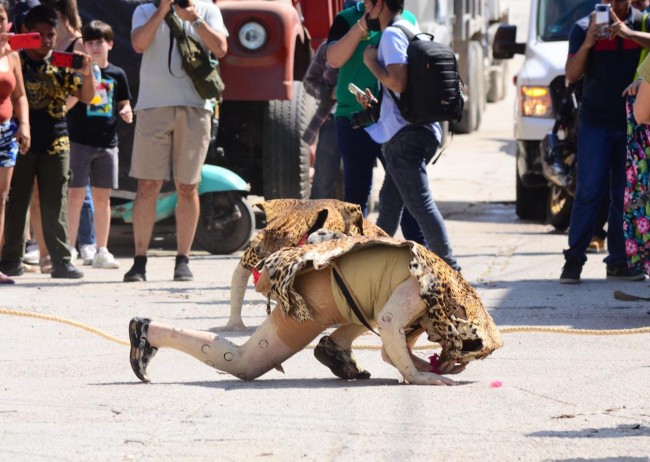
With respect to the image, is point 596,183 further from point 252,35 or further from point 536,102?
point 536,102

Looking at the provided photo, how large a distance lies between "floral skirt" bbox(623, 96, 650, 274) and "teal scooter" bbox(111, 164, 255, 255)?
11.9ft

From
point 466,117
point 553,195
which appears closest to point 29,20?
point 553,195

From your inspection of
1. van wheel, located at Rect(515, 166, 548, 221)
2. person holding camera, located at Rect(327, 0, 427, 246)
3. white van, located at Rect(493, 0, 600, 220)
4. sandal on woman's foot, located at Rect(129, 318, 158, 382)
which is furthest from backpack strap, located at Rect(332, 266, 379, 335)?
van wheel, located at Rect(515, 166, 548, 221)

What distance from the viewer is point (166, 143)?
31.8ft

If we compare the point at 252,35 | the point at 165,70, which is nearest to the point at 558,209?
the point at 252,35

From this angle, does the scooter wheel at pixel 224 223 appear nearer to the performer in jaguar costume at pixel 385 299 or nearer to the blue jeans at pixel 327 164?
the blue jeans at pixel 327 164

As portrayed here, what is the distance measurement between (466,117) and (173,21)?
46.2 feet

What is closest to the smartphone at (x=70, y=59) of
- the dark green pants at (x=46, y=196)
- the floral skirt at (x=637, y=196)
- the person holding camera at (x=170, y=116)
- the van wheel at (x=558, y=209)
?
the person holding camera at (x=170, y=116)

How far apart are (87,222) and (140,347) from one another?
5.36m

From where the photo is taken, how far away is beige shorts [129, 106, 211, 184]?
9.65m

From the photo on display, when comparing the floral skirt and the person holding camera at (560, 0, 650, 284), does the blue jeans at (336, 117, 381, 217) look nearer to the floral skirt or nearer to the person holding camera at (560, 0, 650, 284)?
the person holding camera at (560, 0, 650, 284)

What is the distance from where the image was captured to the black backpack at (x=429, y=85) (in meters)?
8.09

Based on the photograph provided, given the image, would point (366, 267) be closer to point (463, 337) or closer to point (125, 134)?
point (463, 337)

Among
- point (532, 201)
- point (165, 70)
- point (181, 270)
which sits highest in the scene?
point (165, 70)
